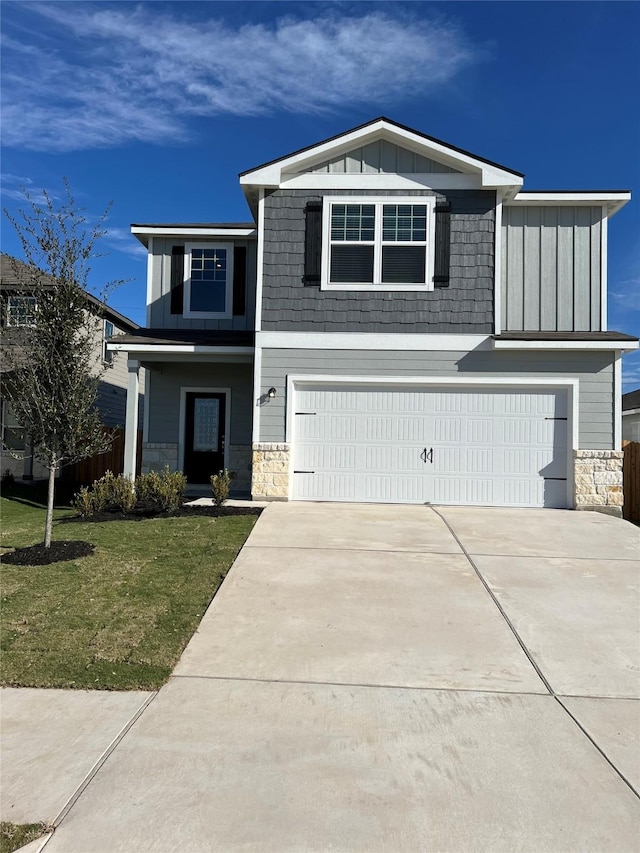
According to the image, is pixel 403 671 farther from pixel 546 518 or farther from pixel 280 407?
pixel 280 407

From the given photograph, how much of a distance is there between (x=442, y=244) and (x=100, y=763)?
946 cm

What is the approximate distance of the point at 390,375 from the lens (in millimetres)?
10422

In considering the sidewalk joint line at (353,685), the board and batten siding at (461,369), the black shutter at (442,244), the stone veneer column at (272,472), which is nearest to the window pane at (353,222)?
the black shutter at (442,244)

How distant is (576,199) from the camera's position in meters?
10.7

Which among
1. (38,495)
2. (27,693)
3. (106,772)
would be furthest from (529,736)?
(38,495)

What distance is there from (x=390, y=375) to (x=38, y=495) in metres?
8.72

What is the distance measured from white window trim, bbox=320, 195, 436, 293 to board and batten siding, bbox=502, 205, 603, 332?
1.58 m

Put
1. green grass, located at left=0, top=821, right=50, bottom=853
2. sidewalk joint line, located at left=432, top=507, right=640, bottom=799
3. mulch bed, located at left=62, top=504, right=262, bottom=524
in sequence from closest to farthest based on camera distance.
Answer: green grass, located at left=0, top=821, right=50, bottom=853, sidewalk joint line, located at left=432, top=507, right=640, bottom=799, mulch bed, located at left=62, top=504, right=262, bottom=524

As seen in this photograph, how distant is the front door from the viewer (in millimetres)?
13297

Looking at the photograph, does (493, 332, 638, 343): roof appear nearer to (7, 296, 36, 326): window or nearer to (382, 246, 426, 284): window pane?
(382, 246, 426, 284): window pane

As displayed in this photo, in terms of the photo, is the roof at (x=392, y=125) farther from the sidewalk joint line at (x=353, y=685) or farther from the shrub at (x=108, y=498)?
the sidewalk joint line at (x=353, y=685)

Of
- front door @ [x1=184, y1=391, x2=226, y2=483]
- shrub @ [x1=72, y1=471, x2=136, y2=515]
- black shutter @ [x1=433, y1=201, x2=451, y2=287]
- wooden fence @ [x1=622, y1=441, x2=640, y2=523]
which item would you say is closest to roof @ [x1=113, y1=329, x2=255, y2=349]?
front door @ [x1=184, y1=391, x2=226, y2=483]

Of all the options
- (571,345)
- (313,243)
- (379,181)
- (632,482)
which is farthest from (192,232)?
(632,482)

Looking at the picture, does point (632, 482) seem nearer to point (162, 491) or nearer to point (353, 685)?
point (162, 491)
